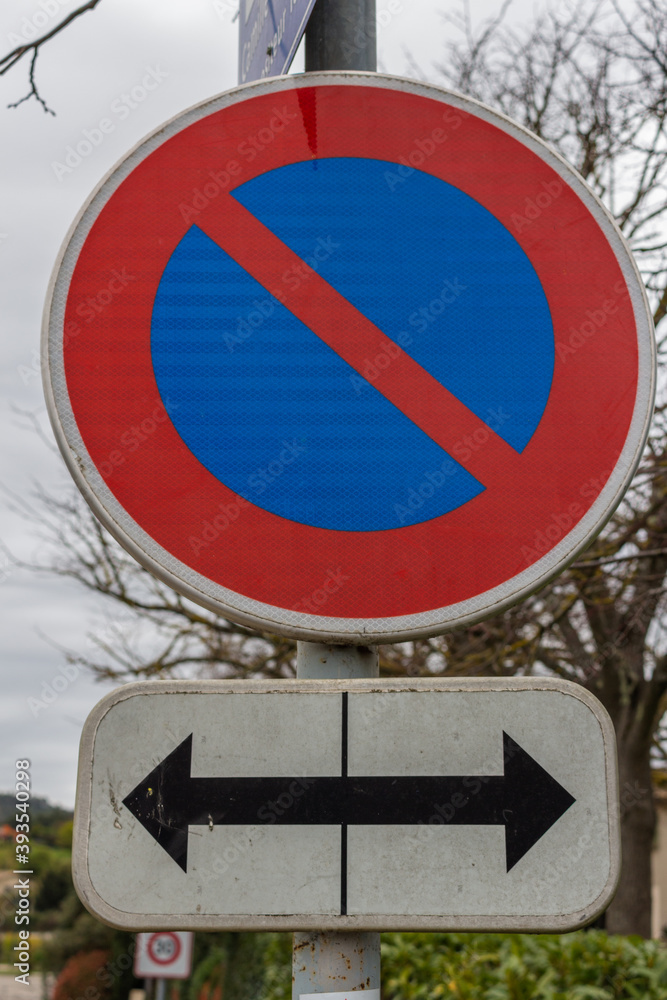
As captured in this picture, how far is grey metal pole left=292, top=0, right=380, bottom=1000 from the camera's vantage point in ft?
3.07

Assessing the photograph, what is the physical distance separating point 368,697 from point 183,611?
19.4ft

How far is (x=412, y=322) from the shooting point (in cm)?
108

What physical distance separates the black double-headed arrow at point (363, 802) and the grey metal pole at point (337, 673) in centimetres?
14

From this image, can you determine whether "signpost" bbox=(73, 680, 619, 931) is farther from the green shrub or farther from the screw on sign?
the screw on sign

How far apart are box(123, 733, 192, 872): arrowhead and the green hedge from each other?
3591 millimetres

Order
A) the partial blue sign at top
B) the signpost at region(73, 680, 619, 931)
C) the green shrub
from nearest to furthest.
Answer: the signpost at region(73, 680, 619, 931), the partial blue sign at top, the green shrub

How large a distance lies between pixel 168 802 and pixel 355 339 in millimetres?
561

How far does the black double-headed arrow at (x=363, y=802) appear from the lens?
36.0 inches

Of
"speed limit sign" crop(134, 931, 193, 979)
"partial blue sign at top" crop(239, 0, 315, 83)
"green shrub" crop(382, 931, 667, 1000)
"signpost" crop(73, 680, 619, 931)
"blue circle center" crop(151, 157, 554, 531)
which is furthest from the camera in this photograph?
"speed limit sign" crop(134, 931, 193, 979)

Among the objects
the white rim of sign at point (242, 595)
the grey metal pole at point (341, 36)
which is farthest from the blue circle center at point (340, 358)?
the grey metal pole at point (341, 36)

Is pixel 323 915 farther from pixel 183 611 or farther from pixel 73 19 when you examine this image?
pixel 183 611

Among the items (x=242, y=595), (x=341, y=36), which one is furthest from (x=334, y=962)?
(x=341, y=36)

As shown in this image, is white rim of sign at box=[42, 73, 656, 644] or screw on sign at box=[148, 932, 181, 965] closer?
white rim of sign at box=[42, 73, 656, 644]

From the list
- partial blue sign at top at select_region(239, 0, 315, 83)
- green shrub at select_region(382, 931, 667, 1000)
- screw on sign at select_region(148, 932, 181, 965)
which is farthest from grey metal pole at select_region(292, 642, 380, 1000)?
screw on sign at select_region(148, 932, 181, 965)
